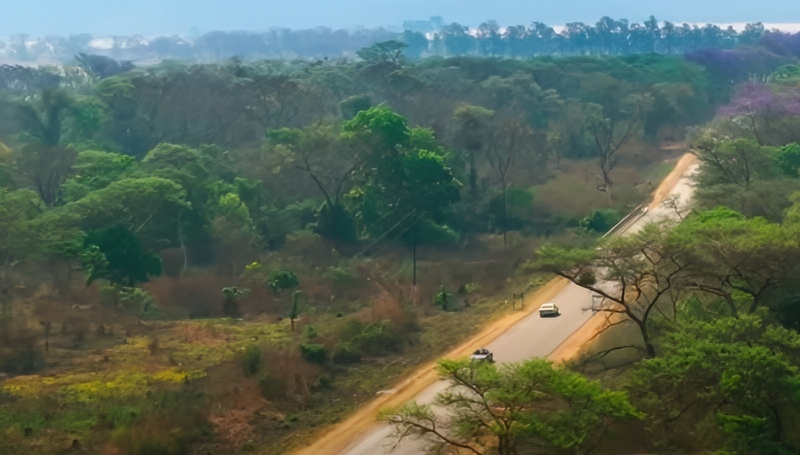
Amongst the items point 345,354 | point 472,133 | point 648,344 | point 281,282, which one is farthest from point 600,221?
point 648,344

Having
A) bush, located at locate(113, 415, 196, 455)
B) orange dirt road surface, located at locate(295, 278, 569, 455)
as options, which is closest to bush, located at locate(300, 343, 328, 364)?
orange dirt road surface, located at locate(295, 278, 569, 455)

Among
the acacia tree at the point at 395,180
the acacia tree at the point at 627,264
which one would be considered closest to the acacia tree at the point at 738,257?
the acacia tree at the point at 627,264

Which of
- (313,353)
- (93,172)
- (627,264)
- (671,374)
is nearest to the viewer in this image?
(671,374)

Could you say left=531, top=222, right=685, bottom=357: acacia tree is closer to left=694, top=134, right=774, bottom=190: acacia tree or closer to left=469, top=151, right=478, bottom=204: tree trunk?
left=694, top=134, right=774, bottom=190: acacia tree

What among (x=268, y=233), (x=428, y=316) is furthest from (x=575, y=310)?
(x=268, y=233)

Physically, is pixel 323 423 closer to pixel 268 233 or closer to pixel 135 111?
pixel 268 233

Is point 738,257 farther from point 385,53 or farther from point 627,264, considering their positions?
point 385,53

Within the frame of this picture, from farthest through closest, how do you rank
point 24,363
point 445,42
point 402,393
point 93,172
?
point 445,42, point 93,172, point 24,363, point 402,393
